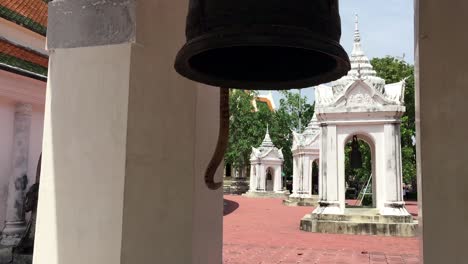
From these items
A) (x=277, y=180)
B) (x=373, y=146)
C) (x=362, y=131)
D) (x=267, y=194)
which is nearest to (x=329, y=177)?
(x=362, y=131)

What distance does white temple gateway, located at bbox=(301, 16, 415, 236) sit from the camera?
37.4ft

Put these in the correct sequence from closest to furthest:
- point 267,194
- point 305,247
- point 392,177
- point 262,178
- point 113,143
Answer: point 113,143
point 305,247
point 392,177
point 267,194
point 262,178

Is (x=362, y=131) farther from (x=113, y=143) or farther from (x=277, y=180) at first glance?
(x=277, y=180)

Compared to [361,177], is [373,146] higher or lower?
higher

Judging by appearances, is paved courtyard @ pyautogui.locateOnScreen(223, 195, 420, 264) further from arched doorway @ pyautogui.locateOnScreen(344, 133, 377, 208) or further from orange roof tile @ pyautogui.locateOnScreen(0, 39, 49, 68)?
orange roof tile @ pyautogui.locateOnScreen(0, 39, 49, 68)

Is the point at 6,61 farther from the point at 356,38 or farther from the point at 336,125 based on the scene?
the point at 356,38

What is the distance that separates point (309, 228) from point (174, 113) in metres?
10.1

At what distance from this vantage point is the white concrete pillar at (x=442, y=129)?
1.89 meters

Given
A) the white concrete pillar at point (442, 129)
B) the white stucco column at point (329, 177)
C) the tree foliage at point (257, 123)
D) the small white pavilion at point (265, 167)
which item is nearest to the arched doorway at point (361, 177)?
the white stucco column at point (329, 177)

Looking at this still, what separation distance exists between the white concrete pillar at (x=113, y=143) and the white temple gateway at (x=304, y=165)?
1962 centimetres

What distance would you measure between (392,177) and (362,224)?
4.86 feet

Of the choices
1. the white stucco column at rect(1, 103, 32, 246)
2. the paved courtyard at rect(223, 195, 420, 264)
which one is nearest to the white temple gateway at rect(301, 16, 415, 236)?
the paved courtyard at rect(223, 195, 420, 264)

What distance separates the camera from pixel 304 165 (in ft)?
73.9

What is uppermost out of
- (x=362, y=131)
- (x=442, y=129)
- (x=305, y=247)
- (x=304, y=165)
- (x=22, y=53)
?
(x=22, y=53)
